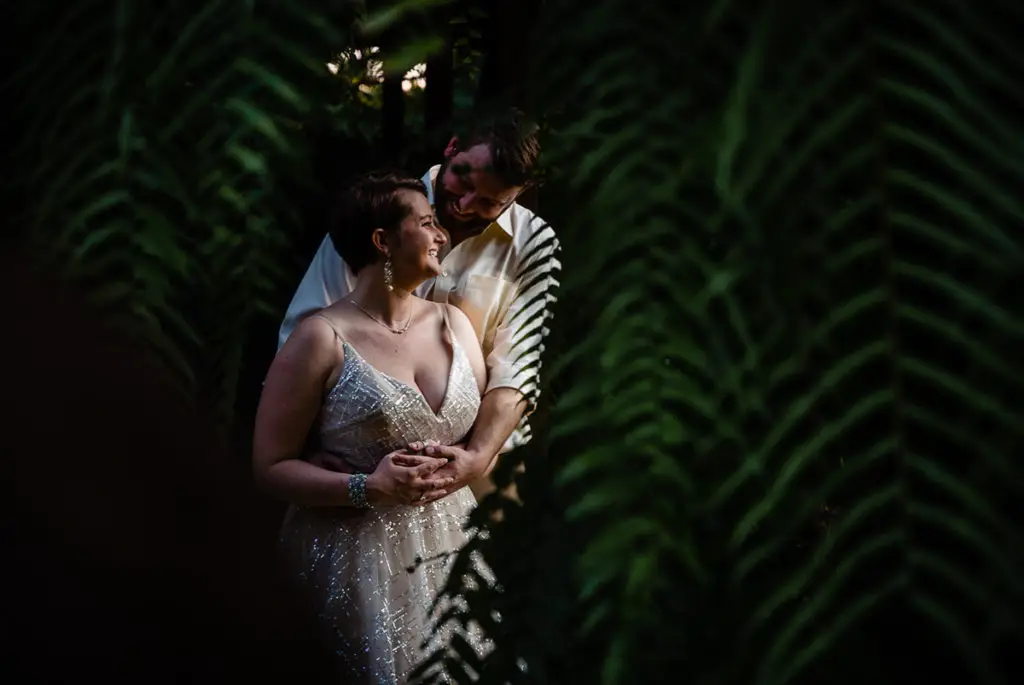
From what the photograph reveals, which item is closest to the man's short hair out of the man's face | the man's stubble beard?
the man's face

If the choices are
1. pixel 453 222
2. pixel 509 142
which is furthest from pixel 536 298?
pixel 453 222

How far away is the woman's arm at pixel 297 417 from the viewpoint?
11.7ft

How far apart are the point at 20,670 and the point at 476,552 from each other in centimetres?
61

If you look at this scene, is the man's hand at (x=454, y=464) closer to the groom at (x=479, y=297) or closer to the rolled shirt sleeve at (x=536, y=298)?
the groom at (x=479, y=297)

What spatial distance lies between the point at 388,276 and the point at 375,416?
37cm

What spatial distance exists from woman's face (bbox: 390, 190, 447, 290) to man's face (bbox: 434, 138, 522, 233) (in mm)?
492

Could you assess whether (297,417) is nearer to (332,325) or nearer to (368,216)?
(332,325)

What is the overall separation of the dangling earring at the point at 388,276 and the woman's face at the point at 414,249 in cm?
1

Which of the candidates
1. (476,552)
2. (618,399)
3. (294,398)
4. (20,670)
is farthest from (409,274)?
(20,670)

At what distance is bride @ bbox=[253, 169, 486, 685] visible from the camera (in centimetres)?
358

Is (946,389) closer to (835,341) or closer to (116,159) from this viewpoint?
(835,341)

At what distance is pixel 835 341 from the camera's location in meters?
0.66

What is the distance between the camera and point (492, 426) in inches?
148

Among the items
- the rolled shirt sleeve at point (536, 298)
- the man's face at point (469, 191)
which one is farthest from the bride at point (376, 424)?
the rolled shirt sleeve at point (536, 298)
